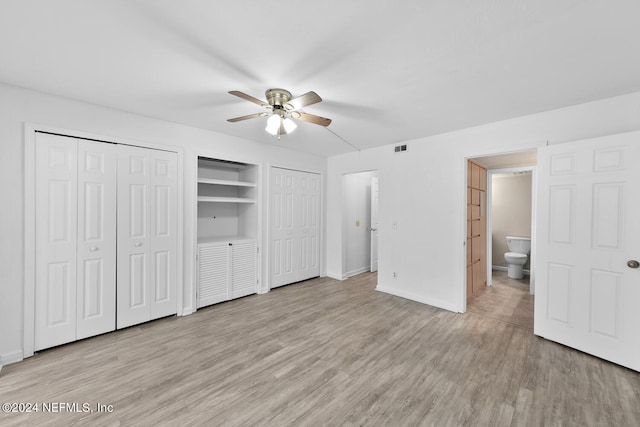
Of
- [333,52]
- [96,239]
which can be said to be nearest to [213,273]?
[96,239]

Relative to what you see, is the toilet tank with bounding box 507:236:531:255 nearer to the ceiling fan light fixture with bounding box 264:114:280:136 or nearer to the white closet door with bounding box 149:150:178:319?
the ceiling fan light fixture with bounding box 264:114:280:136

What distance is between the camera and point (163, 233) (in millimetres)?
3182

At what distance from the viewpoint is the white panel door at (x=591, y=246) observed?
7.27ft

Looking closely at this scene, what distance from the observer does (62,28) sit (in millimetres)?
1580

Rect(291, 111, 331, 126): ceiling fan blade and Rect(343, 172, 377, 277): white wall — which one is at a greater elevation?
Rect(291, 111, 331, 126): ceiling fan blade

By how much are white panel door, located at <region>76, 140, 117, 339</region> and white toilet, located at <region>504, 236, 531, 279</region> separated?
644 centimetres

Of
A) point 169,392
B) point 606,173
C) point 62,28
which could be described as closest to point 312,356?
point 169,392

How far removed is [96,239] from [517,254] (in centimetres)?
676

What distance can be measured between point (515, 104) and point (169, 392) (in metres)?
4.07

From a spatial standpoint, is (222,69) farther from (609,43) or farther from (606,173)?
(606,173)

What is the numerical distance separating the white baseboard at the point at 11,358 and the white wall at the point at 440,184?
429 cm

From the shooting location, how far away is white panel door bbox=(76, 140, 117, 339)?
265cm

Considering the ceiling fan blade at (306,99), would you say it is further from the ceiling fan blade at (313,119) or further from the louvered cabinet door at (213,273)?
the louvered cabinet door at (213,273)

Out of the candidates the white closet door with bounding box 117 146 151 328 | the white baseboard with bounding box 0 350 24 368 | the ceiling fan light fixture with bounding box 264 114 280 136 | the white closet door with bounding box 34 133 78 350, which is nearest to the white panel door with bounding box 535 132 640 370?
the ceiling fan light fixture with bounding box 264 114 280 136
